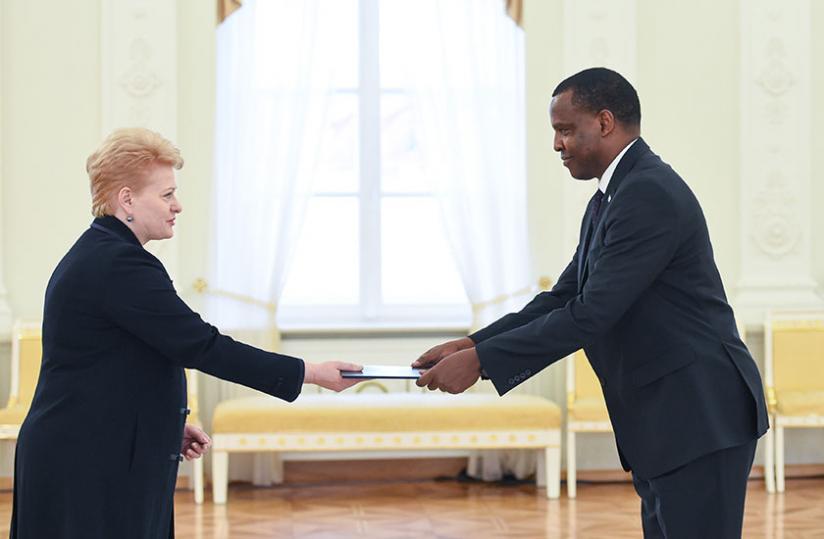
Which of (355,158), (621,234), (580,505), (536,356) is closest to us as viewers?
(621,234)

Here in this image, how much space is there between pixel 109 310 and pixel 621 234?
1203 millimetres

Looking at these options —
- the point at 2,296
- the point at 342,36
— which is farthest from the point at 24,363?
the point at 342,36

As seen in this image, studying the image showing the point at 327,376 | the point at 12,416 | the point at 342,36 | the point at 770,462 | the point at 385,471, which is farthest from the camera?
the point at 342,36

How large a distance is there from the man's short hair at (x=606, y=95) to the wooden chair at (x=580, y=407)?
363 centimetres

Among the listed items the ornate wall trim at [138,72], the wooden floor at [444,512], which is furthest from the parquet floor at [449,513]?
the ornate wall trim at [138,72]

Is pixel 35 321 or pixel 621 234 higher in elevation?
pixel 621 234

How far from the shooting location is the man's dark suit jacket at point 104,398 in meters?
2.56

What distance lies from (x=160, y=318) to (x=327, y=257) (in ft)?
15.4

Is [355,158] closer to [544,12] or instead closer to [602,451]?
[544,12]

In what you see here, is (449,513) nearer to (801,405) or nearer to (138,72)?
(801,405)

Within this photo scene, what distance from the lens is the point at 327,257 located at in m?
7.32

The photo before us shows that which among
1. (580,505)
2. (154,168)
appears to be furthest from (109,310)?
(580,505)

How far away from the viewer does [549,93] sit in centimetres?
710

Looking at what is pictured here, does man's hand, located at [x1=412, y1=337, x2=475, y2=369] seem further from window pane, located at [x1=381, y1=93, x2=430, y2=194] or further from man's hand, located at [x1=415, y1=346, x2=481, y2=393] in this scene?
window pane, located at [x1=381, y1=93, x2=430, y2=194]
